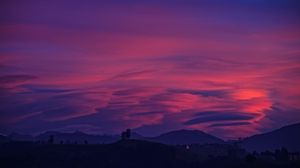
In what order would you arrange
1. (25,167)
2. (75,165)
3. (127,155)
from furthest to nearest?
(127,155) < (75,165) < (25,167)

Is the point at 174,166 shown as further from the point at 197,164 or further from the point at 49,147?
the point at 49,147

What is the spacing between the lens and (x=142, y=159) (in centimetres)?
18800

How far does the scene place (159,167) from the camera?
592 feet

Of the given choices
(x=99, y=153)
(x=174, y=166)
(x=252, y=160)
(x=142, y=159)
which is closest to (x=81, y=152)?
(x=99, y=153)


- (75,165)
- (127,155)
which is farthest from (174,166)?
(75,165)

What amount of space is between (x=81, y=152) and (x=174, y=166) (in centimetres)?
3513

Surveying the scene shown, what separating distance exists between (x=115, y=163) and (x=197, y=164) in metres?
27.7

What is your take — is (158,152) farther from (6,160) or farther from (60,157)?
(6,160)

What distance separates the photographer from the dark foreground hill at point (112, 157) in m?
168

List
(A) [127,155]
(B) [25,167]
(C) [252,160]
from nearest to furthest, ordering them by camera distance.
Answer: (C) [252,160] → (B) [25,167] → (A) [127,155]

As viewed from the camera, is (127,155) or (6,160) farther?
(127,155)

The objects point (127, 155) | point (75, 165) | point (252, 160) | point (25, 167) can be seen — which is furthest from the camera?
point (127, 155)

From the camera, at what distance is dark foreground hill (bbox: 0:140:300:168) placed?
16762 cm

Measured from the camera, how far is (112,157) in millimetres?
184625
